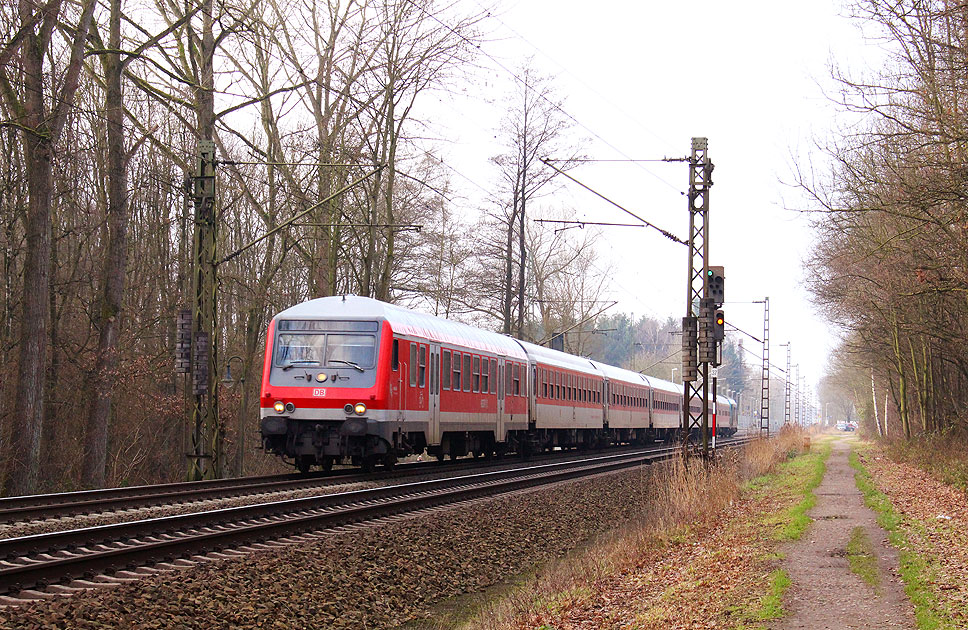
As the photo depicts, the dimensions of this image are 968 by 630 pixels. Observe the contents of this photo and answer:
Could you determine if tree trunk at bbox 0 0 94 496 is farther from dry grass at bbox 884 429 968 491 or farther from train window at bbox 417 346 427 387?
dry grass at bbox 884 429 968 491

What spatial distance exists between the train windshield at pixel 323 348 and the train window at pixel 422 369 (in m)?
1.84

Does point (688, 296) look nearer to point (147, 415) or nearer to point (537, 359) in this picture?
point (537, 359)

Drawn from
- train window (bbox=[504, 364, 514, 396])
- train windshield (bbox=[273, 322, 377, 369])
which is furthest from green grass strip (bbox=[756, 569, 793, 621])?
train window (bbox=[504, 364, 514, 396])

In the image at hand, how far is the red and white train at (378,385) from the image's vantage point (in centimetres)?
1953

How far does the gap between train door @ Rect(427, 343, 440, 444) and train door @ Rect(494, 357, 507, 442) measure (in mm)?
4579

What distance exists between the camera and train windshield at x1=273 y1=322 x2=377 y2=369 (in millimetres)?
19750

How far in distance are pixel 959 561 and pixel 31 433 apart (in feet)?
52.4

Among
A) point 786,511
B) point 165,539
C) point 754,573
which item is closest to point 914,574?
point 754,573

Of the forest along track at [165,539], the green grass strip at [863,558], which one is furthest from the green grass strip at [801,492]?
the forest along track at [165,539]

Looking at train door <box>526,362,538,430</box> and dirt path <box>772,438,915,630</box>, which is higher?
train door <box>526,362,538,430</box>

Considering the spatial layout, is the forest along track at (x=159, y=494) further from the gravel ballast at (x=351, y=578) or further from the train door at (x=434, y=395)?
the gravel ballast at (x=351, y=578)

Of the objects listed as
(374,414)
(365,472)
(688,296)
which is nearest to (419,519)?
(374,414)

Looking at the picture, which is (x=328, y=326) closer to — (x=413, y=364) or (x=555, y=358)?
(x=413, y=364)

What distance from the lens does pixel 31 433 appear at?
65.4ft
